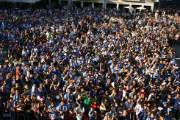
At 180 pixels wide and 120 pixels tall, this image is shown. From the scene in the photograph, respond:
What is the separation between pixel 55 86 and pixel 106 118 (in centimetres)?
412

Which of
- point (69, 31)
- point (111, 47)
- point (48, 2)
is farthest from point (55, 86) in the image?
point (48, 2)

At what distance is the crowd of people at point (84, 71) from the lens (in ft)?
81.3

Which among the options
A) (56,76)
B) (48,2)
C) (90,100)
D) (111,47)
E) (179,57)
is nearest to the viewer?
(90,100)

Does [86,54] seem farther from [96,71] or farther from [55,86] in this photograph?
[55,86]

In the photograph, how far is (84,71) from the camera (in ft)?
98.6

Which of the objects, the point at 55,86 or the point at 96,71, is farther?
the point at 96,71

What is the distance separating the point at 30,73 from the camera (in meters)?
28.5

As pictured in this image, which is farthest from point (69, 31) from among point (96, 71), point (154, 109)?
point (154, 109)

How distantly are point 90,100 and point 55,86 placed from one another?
7.46 ft

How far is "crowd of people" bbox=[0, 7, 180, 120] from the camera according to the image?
24766 mm

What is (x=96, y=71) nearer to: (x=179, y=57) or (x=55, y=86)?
(x=55, y=86)

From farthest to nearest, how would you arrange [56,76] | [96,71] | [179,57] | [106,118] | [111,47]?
A: [179,57] < [111,47] < [96,71] < [56,76] < [106,118]

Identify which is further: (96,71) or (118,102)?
(96,71)

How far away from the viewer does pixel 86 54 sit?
3450cm
